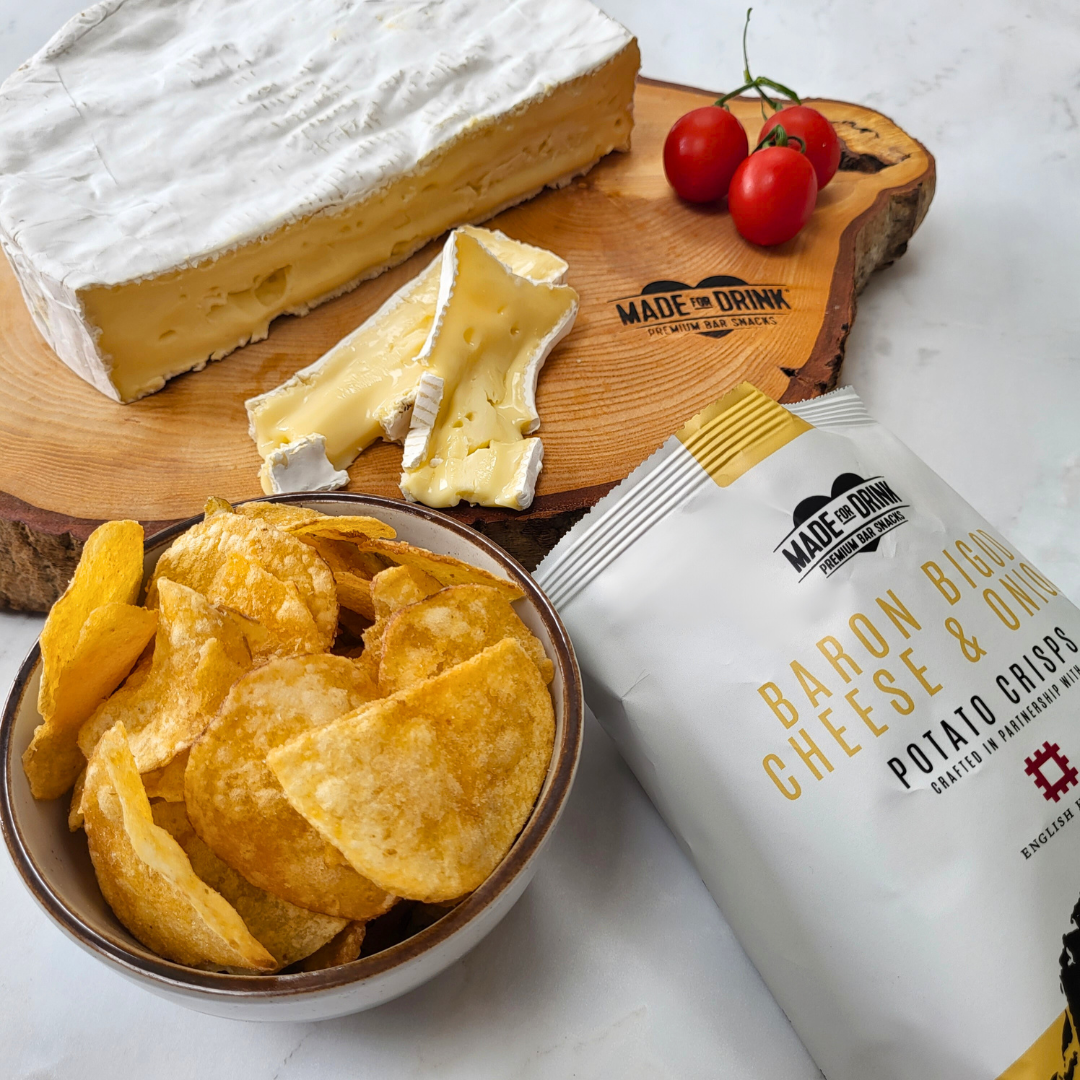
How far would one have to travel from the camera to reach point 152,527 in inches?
53.2

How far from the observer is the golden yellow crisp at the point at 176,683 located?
874mm

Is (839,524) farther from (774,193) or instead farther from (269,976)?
(774,193)

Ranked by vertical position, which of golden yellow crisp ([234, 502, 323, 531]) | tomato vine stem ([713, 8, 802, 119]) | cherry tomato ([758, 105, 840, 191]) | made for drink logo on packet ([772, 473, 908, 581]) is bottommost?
made for drink logo on packet ([772, 473, 908, 581])

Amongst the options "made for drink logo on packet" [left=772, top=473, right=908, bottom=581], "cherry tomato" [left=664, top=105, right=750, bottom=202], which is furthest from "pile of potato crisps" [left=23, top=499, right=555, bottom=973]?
"cherry tomato" [left=664, top=105, right=750, bottom=202]

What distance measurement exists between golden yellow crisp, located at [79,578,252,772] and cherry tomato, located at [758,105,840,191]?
135 cm

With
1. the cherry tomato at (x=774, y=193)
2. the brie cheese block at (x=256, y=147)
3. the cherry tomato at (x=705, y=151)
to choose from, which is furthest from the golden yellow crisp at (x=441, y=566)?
the cherry tomato at (x=705, y=151)

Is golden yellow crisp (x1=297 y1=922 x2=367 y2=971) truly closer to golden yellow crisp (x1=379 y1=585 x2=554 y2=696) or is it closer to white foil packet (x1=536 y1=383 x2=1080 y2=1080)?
golden yellow crisp (x1=379 y1=585 x2=554 y2=696)

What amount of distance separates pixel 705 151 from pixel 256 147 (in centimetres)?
77

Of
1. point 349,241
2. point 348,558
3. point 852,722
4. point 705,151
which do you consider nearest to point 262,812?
point 348,558

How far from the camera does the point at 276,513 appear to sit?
106cm

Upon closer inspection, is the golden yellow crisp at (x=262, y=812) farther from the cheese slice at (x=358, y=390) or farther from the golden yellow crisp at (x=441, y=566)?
the cheese slice at (x=358, y=390)

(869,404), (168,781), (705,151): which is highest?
(705,151)

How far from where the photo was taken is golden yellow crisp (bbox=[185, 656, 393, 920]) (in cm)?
84

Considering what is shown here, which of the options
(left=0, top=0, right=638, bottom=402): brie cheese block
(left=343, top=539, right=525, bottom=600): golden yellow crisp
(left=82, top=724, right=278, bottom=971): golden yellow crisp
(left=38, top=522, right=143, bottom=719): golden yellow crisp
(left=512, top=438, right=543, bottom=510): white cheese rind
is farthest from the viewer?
(left=0, top=0, right=638, bottom=402): brie cheese block
